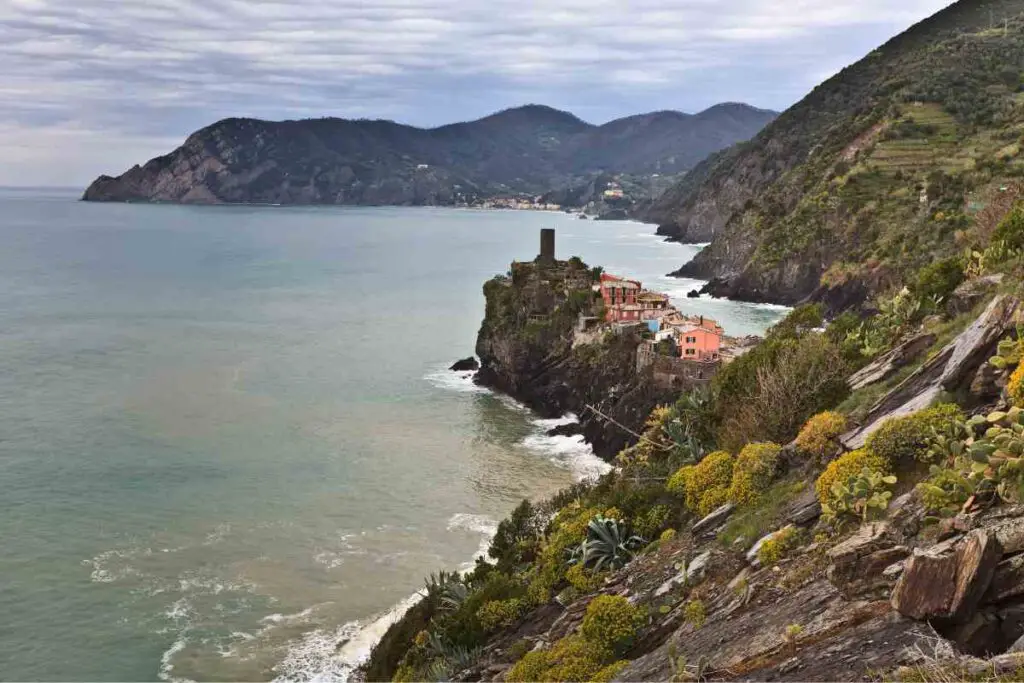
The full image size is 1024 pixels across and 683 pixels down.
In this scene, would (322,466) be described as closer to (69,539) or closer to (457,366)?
(69,539)

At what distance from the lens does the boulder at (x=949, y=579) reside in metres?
9.03

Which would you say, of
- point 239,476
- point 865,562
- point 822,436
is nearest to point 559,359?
point 239,476

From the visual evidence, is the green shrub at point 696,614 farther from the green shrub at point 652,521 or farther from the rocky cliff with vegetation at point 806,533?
the green shrub at point 652,521

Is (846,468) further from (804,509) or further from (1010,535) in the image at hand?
(1010,535)

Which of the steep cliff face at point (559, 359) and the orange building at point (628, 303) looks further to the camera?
the orange building at point (628, 303)

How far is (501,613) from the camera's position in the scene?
756 inches

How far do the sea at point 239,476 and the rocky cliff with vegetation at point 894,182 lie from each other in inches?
369

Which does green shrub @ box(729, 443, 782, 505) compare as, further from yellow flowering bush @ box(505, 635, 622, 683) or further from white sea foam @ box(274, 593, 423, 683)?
white sea foam @ box(274, 593, 423, 683)

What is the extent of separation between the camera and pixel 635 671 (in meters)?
13.3

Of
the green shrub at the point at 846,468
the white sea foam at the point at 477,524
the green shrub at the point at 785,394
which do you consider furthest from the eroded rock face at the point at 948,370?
the white sea foam at the point at 477,524

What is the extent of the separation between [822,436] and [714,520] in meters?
2.58

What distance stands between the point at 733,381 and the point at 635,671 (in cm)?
1439

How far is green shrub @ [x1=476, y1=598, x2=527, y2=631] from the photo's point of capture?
62.4 ft

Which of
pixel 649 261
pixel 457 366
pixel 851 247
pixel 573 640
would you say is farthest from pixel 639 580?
pixel 649 261
